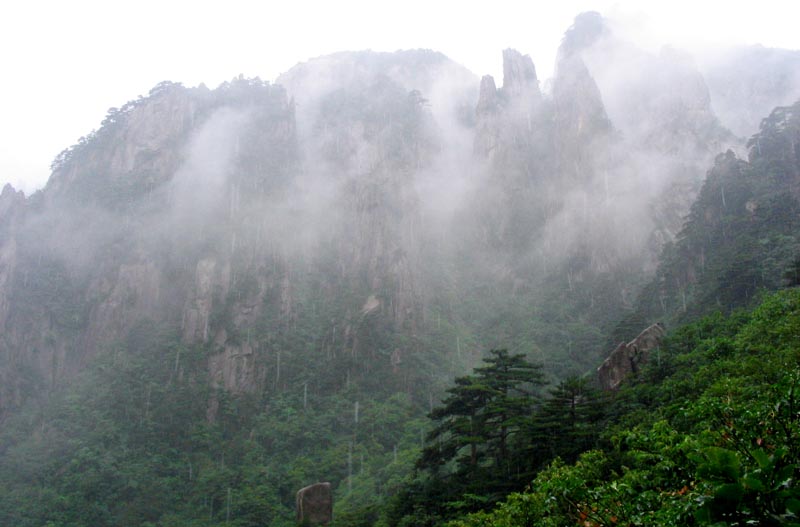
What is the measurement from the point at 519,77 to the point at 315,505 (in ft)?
271

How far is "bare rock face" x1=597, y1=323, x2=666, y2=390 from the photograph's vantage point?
31.2 m

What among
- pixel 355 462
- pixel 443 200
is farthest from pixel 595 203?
pixel 355 462

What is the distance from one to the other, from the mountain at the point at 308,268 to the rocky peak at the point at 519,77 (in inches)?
19.4

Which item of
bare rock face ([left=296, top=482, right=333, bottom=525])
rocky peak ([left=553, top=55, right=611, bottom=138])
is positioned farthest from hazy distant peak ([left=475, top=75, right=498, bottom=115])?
bare rock face ([left=296, top=482, right=333, bottom=525])

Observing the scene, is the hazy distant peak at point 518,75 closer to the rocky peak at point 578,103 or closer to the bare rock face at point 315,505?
the rocky peak at point 578,103

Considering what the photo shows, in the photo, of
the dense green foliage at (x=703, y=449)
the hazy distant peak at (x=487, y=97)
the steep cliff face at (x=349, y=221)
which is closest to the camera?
the dense green foliage at (x=703, y=449)

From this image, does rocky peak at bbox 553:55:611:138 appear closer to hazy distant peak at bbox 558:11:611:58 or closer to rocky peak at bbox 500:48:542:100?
rocky peak at bbox 500:48:542:100

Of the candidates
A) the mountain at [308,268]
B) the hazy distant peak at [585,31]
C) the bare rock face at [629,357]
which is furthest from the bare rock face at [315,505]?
the hazy distant peak at [585,31]

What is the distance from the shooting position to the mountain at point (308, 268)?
49.2m

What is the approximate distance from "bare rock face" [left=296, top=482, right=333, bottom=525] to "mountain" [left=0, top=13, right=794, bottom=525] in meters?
3.94

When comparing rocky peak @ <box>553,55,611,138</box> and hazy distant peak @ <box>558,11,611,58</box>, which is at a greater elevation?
hazy distant peak @ <box>558,11,611,58</box>

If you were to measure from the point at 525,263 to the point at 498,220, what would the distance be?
9.12 m

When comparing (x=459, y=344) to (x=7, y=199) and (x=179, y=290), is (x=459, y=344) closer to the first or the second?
(x=179, y=290)

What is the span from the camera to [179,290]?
70312 mm
